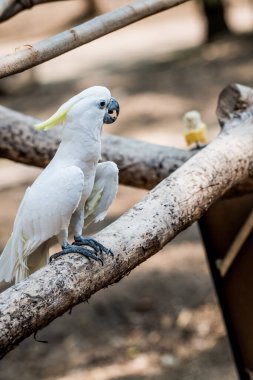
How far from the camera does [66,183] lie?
143 centimetres

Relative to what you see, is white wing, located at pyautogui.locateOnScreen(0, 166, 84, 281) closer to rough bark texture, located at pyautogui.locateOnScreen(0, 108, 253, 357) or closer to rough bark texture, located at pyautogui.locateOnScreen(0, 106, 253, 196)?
rough bark texture, located at pyautogui.locateOnScreen(0, 108, 253, 357)

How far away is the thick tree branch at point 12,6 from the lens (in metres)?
2.00

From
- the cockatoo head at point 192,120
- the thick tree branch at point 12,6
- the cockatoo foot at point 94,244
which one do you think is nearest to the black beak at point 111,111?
the cockatoo foot at point 94,244

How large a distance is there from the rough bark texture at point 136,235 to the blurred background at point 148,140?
19.8 inches

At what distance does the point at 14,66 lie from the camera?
4.99 feet

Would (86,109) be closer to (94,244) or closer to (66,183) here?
(66,183)

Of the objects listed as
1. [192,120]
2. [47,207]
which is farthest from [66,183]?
[192,120]

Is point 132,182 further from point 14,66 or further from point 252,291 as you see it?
point 14,66

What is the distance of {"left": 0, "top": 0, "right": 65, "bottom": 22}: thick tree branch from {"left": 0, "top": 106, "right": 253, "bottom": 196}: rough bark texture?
0.47 meters

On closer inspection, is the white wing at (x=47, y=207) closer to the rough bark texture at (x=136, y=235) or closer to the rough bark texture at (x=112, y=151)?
the rough bark texture at (x=136, y=235)

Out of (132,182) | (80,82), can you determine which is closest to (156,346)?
(132,182)

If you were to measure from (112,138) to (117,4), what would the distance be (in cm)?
793

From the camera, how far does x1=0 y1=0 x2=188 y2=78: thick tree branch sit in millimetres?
1527

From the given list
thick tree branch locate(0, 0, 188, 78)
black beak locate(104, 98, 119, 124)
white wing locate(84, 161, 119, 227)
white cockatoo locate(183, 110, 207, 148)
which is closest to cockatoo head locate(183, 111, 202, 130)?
white cockatoo locate(183, 110, 207, 148)
